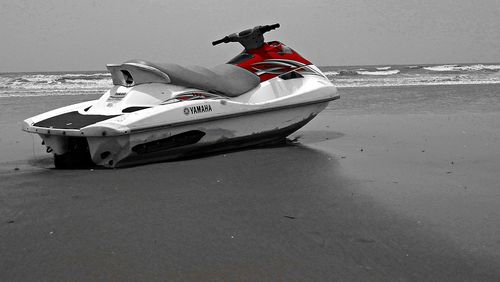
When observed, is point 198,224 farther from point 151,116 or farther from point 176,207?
point 151,116

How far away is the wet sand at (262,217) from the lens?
111 inches

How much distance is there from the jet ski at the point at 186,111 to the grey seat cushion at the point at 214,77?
0.01 metres

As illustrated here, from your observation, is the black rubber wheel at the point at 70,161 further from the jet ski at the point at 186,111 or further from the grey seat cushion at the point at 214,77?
the grey seat cushion at the point at 214,77

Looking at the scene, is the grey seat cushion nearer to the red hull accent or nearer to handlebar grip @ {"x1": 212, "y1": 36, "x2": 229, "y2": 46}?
the red hull accent

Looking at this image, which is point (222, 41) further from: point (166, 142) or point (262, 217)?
point (262, 217)

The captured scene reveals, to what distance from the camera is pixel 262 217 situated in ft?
12.1

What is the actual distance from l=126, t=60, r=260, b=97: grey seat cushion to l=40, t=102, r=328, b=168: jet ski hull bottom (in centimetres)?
33

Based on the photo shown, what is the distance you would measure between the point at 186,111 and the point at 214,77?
0.68m

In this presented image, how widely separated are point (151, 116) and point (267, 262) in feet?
9.06

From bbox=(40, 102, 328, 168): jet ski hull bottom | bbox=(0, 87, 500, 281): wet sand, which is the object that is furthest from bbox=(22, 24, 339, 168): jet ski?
bbox=(0, 87, 500, 281): wet sand

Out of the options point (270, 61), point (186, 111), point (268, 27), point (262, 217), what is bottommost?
point (262, 217)

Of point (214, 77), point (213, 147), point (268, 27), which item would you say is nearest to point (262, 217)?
point (213, 147)

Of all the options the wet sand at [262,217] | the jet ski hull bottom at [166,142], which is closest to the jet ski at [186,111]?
the jet ski hull bottom at [166,142]

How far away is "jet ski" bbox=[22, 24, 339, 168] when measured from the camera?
5.29 metres
